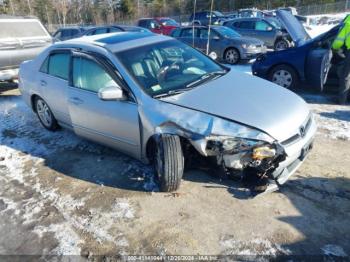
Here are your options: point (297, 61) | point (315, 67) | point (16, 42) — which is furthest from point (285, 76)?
point (16, 42)

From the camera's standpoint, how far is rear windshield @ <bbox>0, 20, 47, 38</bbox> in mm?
8985

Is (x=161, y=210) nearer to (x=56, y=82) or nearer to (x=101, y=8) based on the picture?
(x=56, y=82)

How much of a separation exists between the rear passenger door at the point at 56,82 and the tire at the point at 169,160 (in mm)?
2052

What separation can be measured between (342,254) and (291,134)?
46.2 inches

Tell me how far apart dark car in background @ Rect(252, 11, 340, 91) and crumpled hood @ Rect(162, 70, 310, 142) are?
124 inches

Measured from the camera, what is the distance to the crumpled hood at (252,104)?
10.9 ft

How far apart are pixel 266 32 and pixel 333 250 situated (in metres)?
13.2

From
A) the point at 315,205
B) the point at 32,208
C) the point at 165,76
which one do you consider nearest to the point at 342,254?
the point at 315,205

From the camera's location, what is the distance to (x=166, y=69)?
13.9ft

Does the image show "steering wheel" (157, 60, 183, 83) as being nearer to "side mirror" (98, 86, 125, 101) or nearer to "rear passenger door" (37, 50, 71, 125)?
"side mirror" (98, 86, 125, 101)

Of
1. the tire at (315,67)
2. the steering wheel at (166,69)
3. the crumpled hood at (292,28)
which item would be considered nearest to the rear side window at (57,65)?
the steering wheel at (166,69)

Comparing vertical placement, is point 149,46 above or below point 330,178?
above

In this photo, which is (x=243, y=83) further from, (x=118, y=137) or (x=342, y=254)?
(x=342, y=254)

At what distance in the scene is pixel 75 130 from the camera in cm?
491
